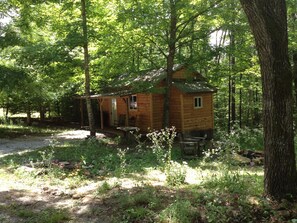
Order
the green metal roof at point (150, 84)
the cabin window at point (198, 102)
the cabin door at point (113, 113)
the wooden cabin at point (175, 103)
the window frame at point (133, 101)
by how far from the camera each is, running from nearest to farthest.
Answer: the green metal roof at point (150, 84) → the wooden cabin at point (175, 103) → the cabin window at point (198, 102) → the window frame at point (133, 101) → the cabin door at point (113, 113)

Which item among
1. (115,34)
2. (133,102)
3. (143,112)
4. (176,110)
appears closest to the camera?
(115,34)

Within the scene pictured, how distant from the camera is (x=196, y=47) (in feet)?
57.5

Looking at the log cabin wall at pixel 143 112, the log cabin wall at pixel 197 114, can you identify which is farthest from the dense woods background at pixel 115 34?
the log cabin wall at pixel 143 112

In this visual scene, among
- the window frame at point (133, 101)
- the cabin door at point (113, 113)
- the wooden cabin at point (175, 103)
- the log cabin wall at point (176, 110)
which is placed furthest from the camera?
the cabin door at point (113, 113)

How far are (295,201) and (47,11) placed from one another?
17.1 meters

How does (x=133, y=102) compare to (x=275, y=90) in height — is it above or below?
above

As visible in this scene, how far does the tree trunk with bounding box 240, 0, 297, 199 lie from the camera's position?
183 inches

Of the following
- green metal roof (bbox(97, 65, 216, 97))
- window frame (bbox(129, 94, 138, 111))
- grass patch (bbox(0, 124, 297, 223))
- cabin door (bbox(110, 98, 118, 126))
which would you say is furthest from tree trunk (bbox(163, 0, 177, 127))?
grass patch (bbox(0, 124, 297, 223))

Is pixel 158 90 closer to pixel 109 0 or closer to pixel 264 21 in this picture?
pixel 109 0

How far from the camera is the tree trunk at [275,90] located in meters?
4.65

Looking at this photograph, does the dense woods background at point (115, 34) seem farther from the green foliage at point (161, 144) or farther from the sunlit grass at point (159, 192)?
the sunlit grass at point (159, 192)

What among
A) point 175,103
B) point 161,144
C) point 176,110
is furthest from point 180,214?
point 175,103

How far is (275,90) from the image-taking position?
4754mm

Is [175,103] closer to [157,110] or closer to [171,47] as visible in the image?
[157,110]
